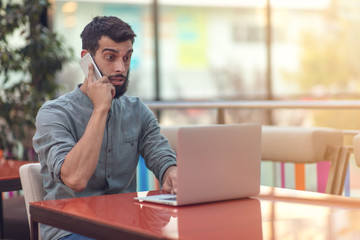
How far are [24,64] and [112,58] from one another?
343 centimetres

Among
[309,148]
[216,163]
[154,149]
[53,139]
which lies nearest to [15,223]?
[154,149]

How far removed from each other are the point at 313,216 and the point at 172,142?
1.44 metres

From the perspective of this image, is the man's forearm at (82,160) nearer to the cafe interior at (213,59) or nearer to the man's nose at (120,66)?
the man's nose at (120,66)

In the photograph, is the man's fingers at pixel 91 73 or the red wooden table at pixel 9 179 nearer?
the man's fingers at pixel 91 73

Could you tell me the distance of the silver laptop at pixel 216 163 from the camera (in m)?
1.74

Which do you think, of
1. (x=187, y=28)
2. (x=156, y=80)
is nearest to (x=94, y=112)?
(x=156, y=80)

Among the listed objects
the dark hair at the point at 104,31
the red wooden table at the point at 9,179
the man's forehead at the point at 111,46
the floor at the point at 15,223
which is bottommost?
the floor at the point at 15,223

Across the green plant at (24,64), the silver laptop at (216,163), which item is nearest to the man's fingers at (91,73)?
the silver laptop at (216,163)

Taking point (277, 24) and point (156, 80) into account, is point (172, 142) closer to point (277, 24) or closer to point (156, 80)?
point (156, 80)

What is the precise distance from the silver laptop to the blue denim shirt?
1.20 feet

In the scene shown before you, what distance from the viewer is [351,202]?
1.92 meters

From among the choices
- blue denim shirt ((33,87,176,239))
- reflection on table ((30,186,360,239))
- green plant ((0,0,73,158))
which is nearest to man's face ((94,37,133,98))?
blue denim shirt ((33,87,176,239))

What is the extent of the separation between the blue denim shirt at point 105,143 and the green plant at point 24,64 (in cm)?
297

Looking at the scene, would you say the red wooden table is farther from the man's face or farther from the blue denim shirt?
the man's face
